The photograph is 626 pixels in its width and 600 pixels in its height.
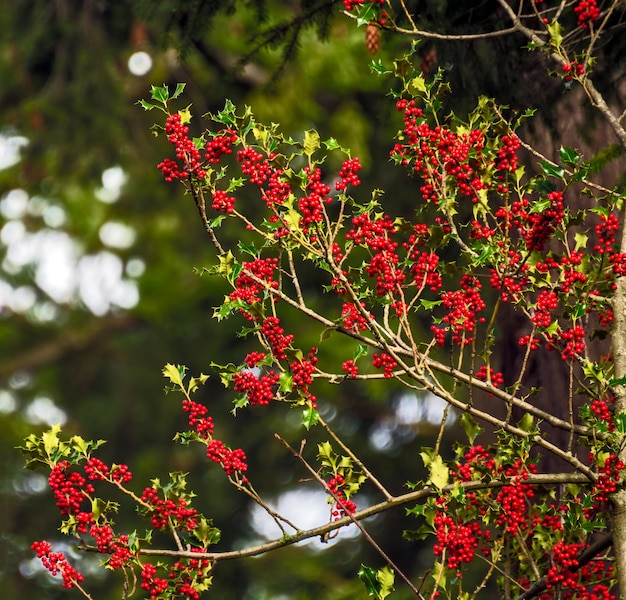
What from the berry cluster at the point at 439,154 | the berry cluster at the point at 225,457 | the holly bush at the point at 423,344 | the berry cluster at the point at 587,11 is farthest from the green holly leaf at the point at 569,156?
the berry cluster at the point at 225,457

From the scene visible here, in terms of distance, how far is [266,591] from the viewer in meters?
9.29

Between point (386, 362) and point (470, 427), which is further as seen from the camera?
point (470, 427)

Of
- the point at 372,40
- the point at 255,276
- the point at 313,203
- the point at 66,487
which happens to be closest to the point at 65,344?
the point at 372,40

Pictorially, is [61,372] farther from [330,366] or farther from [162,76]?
[330,366]

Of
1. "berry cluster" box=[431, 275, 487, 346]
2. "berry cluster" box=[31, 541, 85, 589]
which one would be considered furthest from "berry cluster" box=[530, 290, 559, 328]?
"berry cluster" box=[31, 541, 85, 589]

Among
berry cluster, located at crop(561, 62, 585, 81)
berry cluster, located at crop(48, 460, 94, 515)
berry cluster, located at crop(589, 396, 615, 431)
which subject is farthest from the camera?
berry cluster, located at crop(561, 62, 585, 81)

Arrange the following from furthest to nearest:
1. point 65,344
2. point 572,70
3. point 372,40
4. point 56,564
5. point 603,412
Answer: point 65,344
point 372,40
point 572,70
point 56,564
point 603,412

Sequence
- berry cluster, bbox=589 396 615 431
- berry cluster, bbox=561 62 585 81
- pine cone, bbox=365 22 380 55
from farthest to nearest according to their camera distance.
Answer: pine cone, bbox=365 22 380 55 → berry cluster, bbox=561 62 585 81 → berry cluster, bbox=589 396 615 431

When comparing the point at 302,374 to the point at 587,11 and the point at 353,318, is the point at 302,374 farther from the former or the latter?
the point at 587,11

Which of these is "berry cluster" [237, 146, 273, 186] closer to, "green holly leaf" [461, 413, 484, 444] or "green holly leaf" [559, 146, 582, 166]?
"green holly leaf" [559, 146, 582, 166]

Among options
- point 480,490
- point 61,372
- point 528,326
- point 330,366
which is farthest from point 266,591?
point 480,490

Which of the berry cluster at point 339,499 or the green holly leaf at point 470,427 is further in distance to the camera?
the green holly leaf at point 470,427

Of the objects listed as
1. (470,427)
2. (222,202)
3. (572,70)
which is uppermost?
(572,70)

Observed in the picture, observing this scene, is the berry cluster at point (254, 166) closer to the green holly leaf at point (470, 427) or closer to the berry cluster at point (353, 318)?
the berry cluster at point (353, 318)
